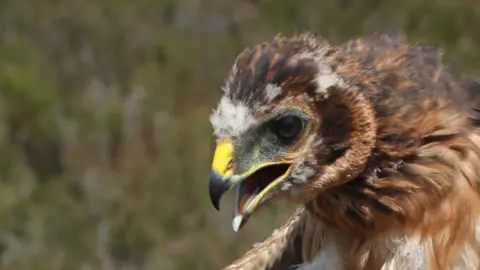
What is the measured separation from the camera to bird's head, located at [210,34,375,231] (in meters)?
2.44

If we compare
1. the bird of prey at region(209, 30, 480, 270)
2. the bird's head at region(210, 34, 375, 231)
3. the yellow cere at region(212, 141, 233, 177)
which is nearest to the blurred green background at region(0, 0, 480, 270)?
the bird of prey at region(209, 30, 480, 270)

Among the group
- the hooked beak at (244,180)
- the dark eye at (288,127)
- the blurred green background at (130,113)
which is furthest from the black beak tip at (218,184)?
the blurred green background at (130,113)

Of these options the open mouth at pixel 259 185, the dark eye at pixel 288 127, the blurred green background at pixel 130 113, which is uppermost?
the blurred green background at pixel 130 113

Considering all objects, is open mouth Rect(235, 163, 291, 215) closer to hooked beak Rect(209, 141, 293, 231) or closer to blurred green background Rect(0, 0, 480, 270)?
hooked beak Rect(209, 141, 293, 231)

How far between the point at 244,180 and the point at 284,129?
0.17 meters

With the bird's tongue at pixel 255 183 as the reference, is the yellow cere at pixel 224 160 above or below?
above

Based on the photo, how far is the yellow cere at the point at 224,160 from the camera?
2.43 m

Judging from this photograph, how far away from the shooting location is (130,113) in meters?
8.81

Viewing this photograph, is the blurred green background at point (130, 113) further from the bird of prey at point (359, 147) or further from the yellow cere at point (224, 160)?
Answer: the yellow cere at point (224, 160)

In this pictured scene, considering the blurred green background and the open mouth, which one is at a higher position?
the blurred green background

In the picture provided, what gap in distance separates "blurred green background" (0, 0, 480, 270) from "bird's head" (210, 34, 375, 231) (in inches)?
163

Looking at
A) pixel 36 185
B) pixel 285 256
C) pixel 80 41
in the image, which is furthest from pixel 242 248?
pixel 80 41

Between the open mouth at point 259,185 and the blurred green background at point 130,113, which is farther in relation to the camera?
the blurred green background at point 130,113

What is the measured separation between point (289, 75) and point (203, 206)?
5202 millimetres
